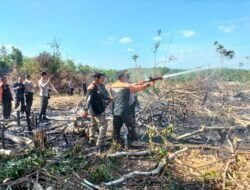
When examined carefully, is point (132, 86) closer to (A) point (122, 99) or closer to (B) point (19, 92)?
(A) point (122, 99)

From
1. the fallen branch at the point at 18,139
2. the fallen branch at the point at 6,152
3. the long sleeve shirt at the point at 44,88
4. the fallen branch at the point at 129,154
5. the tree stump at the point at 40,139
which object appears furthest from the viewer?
the long sleeve shirt at the point at 44,88

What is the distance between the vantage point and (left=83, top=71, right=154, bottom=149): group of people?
8141 millimetres

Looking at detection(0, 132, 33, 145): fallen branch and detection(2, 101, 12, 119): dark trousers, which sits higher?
detection(2, 101, 12, 119): dark trousers

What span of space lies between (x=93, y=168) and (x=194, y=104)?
566cm

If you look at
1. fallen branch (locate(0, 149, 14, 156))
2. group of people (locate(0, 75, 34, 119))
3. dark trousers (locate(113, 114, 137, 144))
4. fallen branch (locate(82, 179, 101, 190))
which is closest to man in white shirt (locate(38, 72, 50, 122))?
group of people (locate(0, 75, 34, 119))

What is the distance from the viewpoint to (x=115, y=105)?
27.1ft

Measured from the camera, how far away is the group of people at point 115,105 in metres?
8.14

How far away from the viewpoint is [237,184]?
6141mm

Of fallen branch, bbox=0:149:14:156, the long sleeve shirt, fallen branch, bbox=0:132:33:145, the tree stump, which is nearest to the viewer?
fallen branch, bbox=0:149:14:156

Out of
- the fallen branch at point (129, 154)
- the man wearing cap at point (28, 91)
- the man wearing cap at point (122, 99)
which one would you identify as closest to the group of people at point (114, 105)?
the man wearing cap at point (122, 99)

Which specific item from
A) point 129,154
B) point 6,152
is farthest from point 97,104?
point 6,152

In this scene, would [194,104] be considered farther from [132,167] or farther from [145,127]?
[132,167]

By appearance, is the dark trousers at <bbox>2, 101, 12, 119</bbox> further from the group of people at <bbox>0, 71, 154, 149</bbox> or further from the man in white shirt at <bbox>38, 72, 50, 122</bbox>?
the group of people at <bbox>0, 71, 154, 149</bbox>

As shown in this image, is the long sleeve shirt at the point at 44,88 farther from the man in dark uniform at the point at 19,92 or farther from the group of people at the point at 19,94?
the man in dark uniform at the point at 19,92
